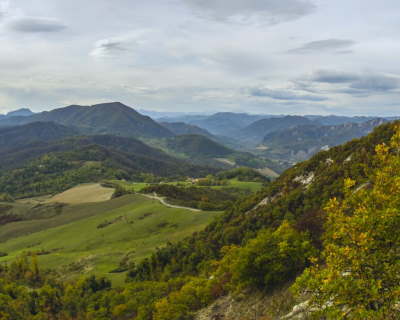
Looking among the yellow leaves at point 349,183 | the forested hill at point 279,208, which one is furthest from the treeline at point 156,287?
the yellow leaves at point 349,183

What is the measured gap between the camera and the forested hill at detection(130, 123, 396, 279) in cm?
9794

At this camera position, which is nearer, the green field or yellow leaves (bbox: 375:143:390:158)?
yellow leaves (bbox: 375:143:390:158)

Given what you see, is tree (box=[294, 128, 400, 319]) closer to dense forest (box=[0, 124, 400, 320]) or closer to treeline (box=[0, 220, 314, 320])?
dense forest (box=[0, 124, 400, 320])

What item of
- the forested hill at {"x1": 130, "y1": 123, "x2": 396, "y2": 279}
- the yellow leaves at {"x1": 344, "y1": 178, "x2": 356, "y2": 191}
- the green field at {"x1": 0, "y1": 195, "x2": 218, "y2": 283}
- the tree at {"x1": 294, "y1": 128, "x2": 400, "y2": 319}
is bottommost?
the green field at {"x1": 0, "y1": 195, "x2": 218, "y2": 283}

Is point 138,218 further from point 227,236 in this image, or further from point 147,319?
point 147,319

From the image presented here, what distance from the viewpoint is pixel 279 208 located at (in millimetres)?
105438

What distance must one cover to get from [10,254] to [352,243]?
208666mm

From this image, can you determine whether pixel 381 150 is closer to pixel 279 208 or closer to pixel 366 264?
pixel 366 264

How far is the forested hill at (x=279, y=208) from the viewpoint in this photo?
97.9 meters

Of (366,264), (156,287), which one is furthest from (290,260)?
(156,287)

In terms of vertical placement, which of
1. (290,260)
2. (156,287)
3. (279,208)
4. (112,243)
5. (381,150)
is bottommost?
(112,243)

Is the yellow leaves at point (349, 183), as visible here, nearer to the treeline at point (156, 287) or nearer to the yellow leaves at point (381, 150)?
the yellow leaves at point (381, 150)

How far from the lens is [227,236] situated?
110812 millimetres

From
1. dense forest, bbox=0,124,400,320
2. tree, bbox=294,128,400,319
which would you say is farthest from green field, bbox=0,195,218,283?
tree, bbox=294,128,400,319
